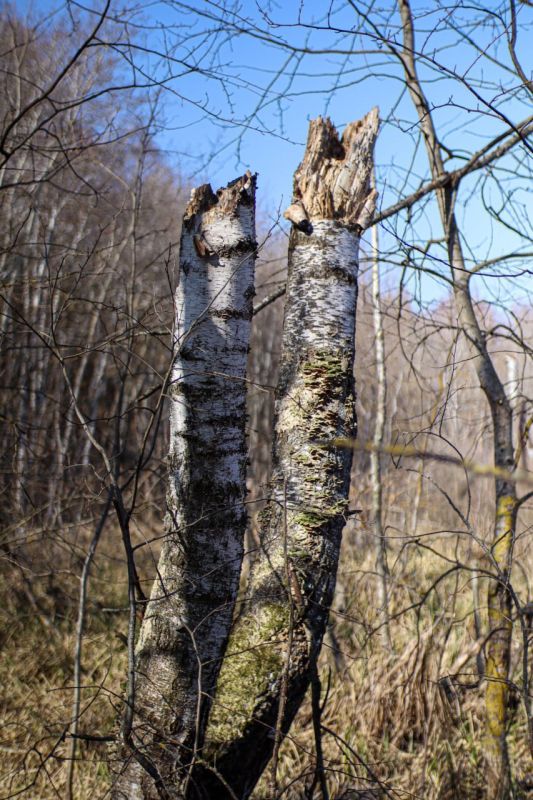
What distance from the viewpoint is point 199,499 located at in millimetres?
2078

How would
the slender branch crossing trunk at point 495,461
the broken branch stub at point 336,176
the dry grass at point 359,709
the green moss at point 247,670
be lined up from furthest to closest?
the dry grass at point 359,709 → the slender branch crossing trunk at point 495,461 → the broken branch stub at point 336,176 → the green moss at point 247,670

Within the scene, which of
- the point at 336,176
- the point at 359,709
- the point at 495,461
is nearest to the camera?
the point at 336,176

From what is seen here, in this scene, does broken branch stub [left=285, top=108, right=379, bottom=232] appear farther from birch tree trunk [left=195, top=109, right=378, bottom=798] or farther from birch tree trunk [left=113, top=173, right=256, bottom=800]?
birch tree trunk [left=113, top=173, right=256, bottom=800]

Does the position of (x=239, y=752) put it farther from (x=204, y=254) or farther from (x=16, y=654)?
(x=16, y=654)

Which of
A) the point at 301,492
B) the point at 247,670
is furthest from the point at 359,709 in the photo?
the point at 301,492

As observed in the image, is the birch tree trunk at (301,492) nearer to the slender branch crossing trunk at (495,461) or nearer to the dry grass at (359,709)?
the dry grass at (359,709)

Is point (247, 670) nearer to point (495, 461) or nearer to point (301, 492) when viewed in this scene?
point (301, 492)

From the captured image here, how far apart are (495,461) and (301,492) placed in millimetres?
1673

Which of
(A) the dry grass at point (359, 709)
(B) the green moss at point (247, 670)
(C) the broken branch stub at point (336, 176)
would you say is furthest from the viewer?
(A) the dry grass at point (359, 709)

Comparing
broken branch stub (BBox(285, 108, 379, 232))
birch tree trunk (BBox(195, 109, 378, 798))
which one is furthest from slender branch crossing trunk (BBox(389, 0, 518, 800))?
birch tree trunk (BBox(195, 109, 378, 798))

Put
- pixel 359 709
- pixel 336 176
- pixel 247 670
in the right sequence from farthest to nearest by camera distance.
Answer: pixel 359 709, pixel 336 176, pixel 247 670

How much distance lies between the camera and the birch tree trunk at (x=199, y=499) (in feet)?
6.46

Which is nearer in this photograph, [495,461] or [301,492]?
[301,492]

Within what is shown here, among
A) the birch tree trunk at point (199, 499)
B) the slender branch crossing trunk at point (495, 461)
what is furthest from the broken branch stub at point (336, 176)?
the slender branch crossing trunk at point (495, 461)
